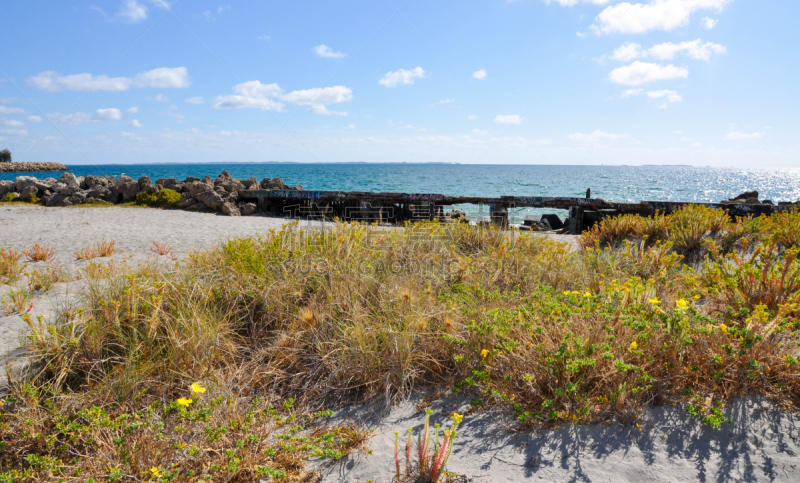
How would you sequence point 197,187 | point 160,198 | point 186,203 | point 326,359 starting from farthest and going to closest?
point 160,198, point 197,187, point 186,203, point 326,359

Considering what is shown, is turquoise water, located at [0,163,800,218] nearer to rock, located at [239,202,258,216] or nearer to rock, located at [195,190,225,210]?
rock, located at [239,202,258,216]

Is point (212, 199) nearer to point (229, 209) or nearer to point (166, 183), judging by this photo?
point (229, 209)

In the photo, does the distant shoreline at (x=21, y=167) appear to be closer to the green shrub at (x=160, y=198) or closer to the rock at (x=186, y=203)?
the green shrub at (x=160, y=198)

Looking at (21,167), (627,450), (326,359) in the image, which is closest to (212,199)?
(326,359)

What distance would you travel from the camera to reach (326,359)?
10.9ft

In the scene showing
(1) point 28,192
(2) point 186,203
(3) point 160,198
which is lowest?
(2) point 186,203

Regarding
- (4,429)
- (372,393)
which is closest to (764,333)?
(372,393)

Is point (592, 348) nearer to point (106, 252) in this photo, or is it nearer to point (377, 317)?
point (377, 317)

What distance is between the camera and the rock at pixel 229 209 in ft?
47.3

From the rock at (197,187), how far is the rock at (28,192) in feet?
20.9

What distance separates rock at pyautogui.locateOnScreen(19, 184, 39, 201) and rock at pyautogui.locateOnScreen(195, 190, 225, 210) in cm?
765

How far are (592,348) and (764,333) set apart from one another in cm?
120

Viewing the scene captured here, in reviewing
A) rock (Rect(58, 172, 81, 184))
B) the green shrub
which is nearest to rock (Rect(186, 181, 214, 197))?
the green shrub

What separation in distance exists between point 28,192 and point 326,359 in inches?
787
